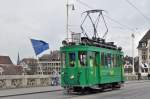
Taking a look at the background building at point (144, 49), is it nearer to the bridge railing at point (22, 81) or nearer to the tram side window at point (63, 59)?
the bridge railing at point (22, 81)

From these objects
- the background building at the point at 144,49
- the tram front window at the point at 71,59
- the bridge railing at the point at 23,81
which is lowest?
the bridge railing at the point at 23,81

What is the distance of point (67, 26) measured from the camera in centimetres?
5197

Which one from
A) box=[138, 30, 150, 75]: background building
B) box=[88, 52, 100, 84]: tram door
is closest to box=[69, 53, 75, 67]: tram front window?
box=[88, 52, 100, 84]: tram door

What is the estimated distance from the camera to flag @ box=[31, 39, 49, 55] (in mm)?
44375

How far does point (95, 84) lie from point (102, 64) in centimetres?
166

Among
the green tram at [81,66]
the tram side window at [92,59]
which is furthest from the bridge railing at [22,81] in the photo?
the tram side window at [92,59]

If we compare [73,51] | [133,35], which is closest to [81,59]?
[73,51]

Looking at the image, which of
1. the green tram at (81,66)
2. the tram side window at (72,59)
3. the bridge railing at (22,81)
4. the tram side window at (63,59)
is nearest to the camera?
the green tram at (81,66)

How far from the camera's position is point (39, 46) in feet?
147

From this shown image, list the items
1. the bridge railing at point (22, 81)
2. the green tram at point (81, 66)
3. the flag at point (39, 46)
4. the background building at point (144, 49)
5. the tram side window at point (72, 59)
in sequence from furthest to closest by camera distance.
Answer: the background building at point (144, 49) → the flag at point (39, 46) → the bridge railing at point (22, 81) → the tram side window at point (72, 59) → the green tram at point (81, 66)

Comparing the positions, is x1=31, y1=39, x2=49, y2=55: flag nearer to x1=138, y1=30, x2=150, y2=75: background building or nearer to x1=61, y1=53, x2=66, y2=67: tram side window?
x1=61, y1=53, x2=66, y2=67: tram side window

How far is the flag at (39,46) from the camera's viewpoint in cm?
4438

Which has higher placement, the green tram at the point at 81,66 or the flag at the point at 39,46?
the flag at the point at 39,46

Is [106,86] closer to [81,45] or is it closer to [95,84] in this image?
[95,84]
